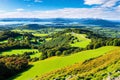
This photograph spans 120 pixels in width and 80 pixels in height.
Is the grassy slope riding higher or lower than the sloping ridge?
lower

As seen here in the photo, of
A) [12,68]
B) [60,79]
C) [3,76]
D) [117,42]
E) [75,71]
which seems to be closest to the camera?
[60,79]

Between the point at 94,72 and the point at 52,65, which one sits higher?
the point at 94,72

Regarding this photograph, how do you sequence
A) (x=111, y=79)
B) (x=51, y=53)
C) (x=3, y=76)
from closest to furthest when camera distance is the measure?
1. (x=111, y=79)
2. (x=3, y=76)
3. (x=51, y=53)

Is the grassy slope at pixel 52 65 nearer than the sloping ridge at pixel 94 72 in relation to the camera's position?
No

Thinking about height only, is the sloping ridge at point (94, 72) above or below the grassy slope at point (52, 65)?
above

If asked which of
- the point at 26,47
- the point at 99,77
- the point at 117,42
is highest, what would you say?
the point at 99,77

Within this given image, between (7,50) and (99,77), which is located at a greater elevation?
(99,77)

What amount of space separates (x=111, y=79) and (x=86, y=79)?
14.8 feet

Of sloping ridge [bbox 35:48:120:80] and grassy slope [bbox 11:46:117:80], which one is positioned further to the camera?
grassy slope [bbox 11:46:117:80]

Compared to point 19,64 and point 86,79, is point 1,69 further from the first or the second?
point 86,79

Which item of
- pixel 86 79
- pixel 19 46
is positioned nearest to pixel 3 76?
pixel 86 79

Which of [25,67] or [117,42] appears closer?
[25,67]

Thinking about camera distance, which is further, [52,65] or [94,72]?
[52,65]

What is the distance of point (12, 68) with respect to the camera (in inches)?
2948
